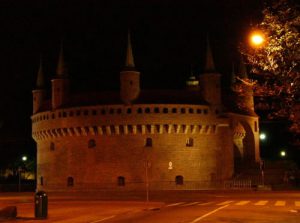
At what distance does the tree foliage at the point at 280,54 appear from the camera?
1647 cm

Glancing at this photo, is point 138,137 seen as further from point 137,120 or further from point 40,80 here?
point 40,80

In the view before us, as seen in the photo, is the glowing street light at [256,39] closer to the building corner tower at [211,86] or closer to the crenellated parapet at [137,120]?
the crenellated parapet at [137,120]

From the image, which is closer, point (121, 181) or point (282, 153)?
point (121, 181)

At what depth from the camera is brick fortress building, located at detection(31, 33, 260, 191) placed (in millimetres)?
58281

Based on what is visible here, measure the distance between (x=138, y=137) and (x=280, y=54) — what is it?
137 feet

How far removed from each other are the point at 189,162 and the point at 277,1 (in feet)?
141

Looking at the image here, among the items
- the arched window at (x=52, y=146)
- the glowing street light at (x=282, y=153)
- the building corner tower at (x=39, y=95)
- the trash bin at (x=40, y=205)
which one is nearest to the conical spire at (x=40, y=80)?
the building corner tower at (x=39, y=95)

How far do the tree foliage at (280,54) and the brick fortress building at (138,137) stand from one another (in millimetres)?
38470

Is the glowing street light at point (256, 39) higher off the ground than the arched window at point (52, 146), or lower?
higher

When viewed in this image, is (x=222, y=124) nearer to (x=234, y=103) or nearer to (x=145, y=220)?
(x=234, y=103)

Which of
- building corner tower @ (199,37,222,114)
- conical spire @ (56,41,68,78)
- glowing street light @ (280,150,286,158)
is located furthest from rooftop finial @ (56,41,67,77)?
glowing street light @ (280,150,286,158)

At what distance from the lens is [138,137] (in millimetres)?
58781

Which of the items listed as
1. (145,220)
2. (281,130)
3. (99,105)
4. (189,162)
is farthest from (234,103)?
(145,220)

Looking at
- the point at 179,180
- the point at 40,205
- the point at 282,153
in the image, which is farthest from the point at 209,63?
the point at 40,205
